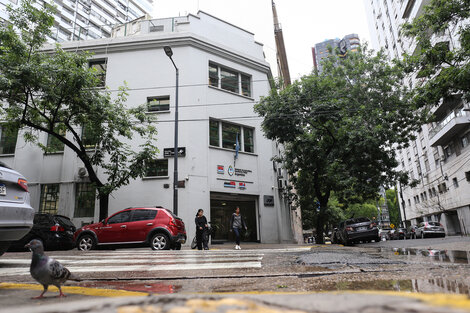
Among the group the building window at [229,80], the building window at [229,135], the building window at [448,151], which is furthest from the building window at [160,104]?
the building window at [448,151]

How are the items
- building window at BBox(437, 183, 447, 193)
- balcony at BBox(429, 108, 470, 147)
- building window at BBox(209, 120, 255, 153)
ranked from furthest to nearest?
building window at BBox(437, 183, 447, 193) → balcony at BBox(429, 108, 470, 147) → building window at BBox(209, 120, 255, 153)

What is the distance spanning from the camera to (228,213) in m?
19.8

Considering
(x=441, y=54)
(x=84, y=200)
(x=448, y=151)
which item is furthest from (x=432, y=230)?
(x=84, y=200)

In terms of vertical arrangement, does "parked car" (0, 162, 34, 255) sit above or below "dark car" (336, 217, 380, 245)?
above

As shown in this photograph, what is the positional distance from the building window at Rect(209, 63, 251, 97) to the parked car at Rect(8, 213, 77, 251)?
1204cm

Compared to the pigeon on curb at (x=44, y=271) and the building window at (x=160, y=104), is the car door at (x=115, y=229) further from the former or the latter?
the pigeon on curb at (x=44, y=271)

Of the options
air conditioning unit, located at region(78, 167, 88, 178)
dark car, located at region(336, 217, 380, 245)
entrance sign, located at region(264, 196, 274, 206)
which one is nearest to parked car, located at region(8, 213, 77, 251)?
air conditioning unit, located at region(78, 167, 88, 178)

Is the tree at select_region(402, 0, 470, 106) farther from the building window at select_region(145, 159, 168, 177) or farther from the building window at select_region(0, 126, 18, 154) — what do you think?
the building window at select_region(0, 126, 18, 154)

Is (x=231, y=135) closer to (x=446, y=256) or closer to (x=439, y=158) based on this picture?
(x=446, y=256)

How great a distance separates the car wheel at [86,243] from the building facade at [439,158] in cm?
1915

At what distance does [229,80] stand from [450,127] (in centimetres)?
2038

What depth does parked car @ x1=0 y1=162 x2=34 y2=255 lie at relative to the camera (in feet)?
15.7

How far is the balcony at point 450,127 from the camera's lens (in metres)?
26.2

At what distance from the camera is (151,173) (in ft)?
58.2
